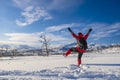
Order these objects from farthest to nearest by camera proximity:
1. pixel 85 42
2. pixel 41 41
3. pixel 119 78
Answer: pixel 41 41 → pixel 85 42 → pixel 119 78

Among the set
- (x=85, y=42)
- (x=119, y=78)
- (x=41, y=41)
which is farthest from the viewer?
(x=41, y=41)

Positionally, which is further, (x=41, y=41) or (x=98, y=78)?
(x=41, y=41)

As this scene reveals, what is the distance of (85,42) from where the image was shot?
13.3 metres

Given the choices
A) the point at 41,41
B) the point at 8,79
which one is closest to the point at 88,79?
the point at 8,79

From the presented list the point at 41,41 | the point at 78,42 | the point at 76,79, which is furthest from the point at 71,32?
the point at 41,41

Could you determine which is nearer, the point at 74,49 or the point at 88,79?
the point at 88,79

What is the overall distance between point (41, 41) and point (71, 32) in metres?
67.5

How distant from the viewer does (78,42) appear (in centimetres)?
1341

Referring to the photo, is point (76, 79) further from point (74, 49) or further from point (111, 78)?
point (74, 49)

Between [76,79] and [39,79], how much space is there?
4.72 ft

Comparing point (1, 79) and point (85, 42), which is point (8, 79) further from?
point (85, 42)

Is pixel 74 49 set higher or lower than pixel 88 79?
higher

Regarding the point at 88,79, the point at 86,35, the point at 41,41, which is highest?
the point at 41,41

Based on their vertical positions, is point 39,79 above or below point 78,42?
below
